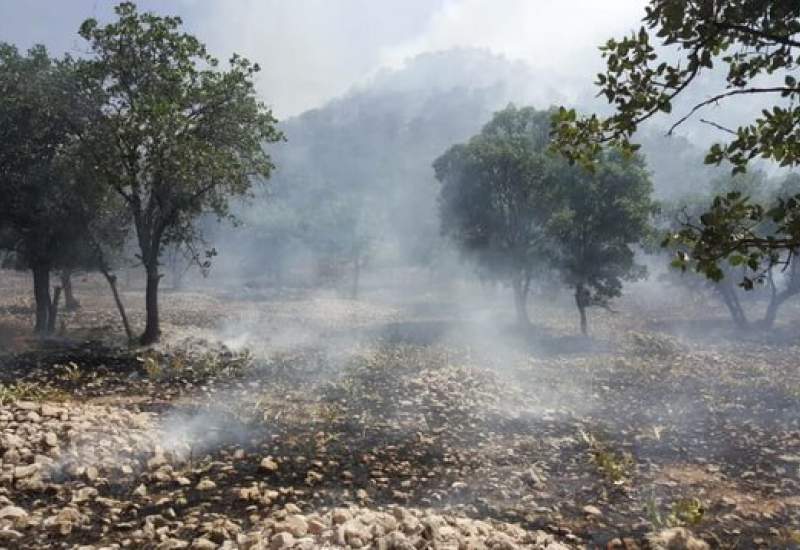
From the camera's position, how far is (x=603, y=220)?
29.6 m

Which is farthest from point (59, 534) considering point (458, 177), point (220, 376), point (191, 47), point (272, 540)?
point (458, 177)

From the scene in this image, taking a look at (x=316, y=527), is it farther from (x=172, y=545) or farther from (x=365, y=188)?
(x=365, y=188)

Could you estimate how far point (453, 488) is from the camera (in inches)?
348

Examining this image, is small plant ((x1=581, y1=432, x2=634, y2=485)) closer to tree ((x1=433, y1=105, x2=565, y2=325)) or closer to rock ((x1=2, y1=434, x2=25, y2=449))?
rock ((x1=2, y1=434, x2=25, y2=449))

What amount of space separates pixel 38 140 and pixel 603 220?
2576 cm

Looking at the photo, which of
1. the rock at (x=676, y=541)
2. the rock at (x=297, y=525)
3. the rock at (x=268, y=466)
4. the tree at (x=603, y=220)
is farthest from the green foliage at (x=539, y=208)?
the rock at (x=297, y=525)

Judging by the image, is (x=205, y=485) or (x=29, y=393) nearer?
(x=205, y=485)

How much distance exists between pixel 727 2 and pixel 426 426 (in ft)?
33.1

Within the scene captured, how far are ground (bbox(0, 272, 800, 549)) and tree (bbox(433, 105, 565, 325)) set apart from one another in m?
10.5

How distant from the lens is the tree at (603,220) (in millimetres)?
29172

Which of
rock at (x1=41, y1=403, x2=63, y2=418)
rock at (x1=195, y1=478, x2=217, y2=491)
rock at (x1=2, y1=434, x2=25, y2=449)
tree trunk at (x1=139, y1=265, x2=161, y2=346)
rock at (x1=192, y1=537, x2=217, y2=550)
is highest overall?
tree trunk at (x1=139, y1=265, x2=161, y2=346)

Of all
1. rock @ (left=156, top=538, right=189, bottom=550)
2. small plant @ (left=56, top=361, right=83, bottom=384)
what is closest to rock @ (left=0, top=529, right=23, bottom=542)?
rock @ (left=156, top=538, right=189, bottom=550)

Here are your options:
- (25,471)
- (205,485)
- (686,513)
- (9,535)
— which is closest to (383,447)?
(205,485)

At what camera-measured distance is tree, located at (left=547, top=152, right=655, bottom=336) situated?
2917cm
